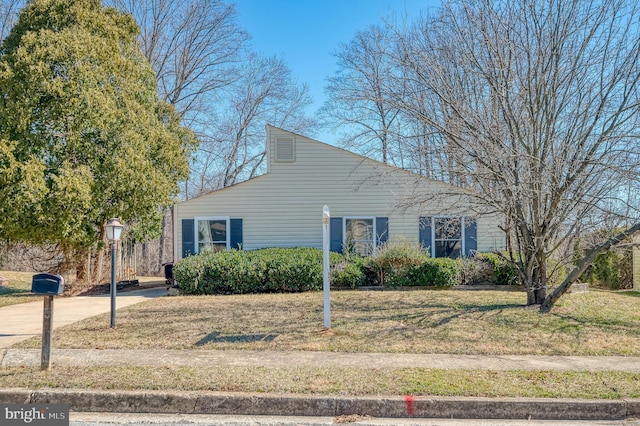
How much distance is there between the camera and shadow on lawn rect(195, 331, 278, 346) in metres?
6.94

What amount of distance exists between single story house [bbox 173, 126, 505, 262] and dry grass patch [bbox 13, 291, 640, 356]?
457 centimetres

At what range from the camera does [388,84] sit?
355 inches

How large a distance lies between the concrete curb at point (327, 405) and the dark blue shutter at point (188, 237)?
10.1 meters

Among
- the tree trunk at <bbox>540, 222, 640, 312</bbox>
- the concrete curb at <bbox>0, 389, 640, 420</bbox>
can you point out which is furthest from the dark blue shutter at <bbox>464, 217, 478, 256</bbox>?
the concrete curb at <bbox>0, 389, 640, 420</bbox>

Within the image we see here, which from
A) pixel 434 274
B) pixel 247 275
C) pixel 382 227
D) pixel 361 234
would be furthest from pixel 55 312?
pixel 382 227

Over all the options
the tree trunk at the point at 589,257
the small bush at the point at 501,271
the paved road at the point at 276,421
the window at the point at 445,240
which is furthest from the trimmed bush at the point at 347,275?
the paved road at the point at 276,421

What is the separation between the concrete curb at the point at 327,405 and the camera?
4590 millimetres

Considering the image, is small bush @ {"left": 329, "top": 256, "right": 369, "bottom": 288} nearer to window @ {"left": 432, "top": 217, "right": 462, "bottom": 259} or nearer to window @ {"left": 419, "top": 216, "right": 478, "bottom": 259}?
window @ {"left": 419, "top": 216, "right": 478, "bottom": 259}

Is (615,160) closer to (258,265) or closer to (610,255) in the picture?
(258,265)

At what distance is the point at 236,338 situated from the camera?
23.3 feet

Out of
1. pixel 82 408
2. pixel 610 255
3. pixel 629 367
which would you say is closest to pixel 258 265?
pixel 82 408

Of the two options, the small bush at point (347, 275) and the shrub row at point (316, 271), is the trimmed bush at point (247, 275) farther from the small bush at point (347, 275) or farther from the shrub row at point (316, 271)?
the small bush at point (347, 275)

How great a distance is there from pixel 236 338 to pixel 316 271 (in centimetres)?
539

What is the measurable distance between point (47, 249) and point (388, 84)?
13845 mm
